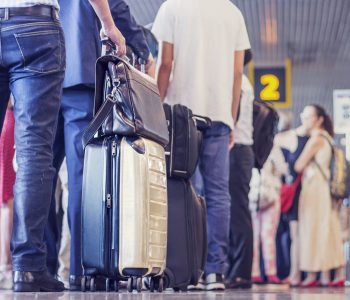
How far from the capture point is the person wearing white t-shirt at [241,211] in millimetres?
5453

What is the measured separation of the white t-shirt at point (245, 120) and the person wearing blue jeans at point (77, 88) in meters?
1.69

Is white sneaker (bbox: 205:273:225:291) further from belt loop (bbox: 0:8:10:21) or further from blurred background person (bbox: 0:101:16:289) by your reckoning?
belt loop (bbox: 0:8:10:21)

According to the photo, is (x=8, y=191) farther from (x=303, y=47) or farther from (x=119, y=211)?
(x=303, y=47)

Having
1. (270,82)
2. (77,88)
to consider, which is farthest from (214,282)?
(270,82)

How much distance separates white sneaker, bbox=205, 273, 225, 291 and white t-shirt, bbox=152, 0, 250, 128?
29.1 inches

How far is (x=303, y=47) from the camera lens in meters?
15.4

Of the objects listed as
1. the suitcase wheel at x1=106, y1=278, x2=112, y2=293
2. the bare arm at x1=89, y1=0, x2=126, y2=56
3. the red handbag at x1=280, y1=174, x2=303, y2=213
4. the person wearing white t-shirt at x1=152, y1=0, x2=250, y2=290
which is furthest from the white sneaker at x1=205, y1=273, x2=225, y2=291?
the red handbag at x1=280, y1=174, x2=303, y2=213

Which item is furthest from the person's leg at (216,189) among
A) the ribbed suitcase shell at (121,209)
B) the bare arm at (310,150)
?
the bare arm at (310,150)

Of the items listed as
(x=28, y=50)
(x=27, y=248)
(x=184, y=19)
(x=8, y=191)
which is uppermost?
(x=184, y=19)

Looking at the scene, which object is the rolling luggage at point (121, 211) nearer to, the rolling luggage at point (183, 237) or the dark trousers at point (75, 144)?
the dark trousers at point (75, 144)

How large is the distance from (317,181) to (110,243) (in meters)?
4.85

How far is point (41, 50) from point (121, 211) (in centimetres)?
63

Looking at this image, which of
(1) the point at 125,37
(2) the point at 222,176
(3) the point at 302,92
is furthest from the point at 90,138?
(3) the point at 302,92

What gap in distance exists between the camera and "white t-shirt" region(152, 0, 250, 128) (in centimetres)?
461
